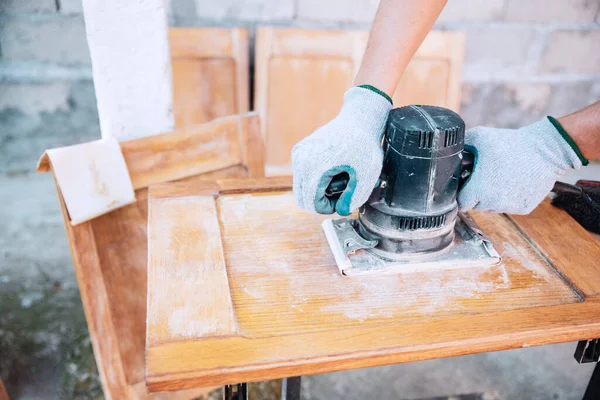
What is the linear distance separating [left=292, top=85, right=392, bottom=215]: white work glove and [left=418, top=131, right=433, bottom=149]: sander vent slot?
0.30 feet

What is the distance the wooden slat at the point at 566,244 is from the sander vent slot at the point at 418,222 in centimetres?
27

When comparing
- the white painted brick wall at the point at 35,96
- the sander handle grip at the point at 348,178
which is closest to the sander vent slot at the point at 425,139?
the sander handle grip at the point at 348,178

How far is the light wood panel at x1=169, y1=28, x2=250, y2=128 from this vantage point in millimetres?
2395

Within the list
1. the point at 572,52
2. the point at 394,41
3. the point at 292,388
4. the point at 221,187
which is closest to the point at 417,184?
the point at 394,41

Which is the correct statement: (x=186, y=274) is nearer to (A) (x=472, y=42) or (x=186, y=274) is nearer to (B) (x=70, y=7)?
(B) (x=70, y=7)

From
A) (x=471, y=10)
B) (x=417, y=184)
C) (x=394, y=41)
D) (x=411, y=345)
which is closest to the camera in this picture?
(x=411, y=345)

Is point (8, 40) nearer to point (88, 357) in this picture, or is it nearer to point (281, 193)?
point (88, 357)

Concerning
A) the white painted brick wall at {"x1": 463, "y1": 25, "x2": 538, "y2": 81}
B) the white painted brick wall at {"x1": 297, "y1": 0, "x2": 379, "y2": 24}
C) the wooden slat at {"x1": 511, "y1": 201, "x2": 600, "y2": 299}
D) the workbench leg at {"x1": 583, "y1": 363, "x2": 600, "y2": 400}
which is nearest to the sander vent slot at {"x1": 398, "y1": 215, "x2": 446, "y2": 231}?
the wooden slat at {"x1": 511, "y1": 201, "x2": 600, "y2": 299}

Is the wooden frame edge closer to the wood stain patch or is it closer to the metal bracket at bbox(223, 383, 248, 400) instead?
the wood stain patch

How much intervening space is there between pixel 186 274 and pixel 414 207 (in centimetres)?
43

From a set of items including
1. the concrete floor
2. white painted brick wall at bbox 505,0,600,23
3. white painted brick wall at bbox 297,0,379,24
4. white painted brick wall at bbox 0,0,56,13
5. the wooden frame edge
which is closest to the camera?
the wooden frame edge

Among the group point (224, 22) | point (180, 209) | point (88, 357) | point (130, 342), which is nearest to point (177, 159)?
point (180, 209)

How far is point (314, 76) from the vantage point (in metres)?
2.49

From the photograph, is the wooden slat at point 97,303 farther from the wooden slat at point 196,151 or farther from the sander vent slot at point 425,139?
the sander vent slot at point 425,139
